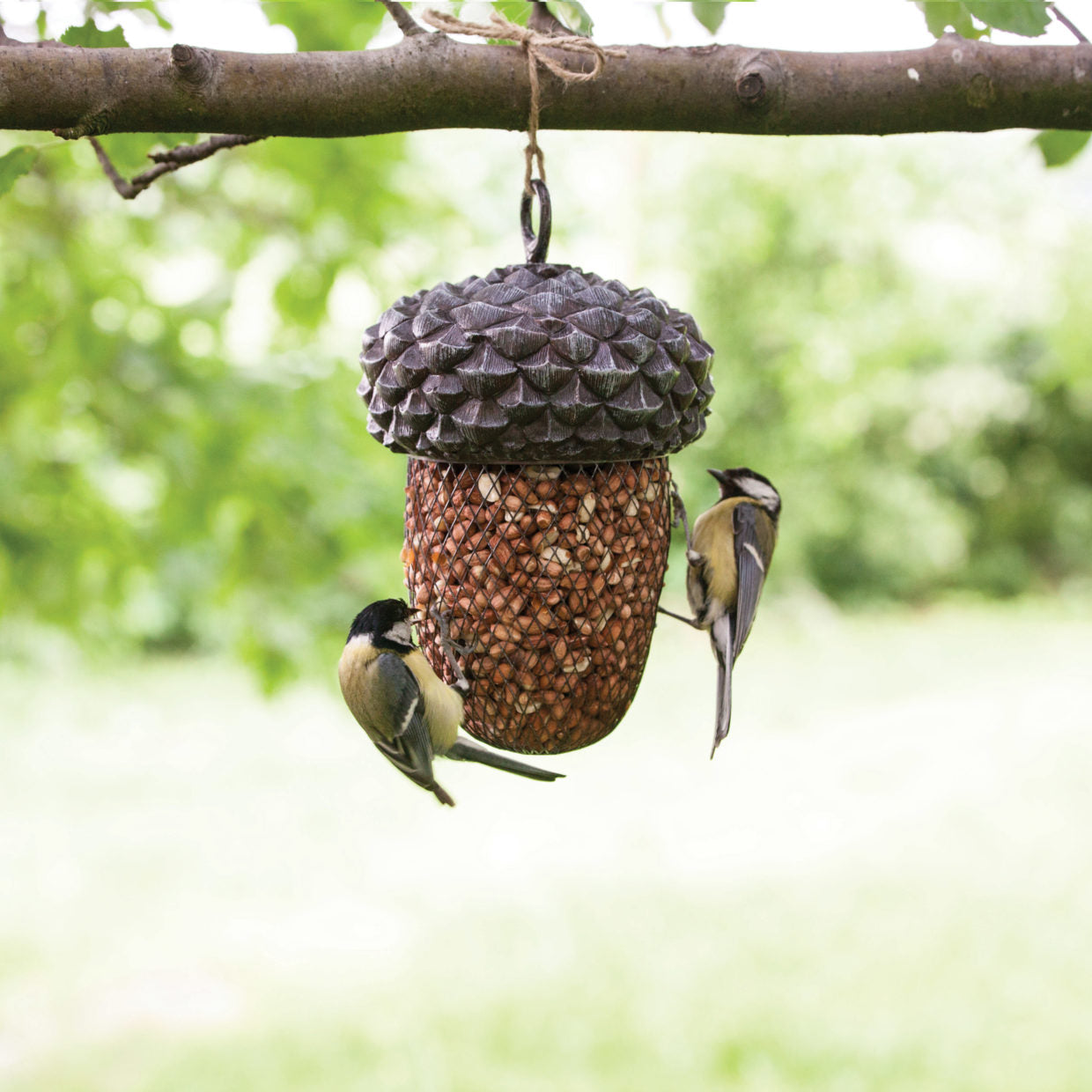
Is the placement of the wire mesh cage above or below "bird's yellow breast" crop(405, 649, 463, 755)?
above

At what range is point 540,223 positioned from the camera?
59.1 inches

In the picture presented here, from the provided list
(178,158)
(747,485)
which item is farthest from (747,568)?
(178,158)

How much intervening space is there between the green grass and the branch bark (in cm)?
286

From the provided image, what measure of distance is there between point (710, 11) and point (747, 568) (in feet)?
3.02

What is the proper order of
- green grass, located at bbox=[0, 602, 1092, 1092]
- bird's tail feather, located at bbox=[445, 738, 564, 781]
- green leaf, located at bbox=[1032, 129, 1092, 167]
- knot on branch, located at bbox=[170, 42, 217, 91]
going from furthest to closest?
green grass, located at bbox=[0, 602, 1092, 1092] < green leaf, located at bbox=[1032, 129, 1092, 167] < bird's tail feather, located at bbox=[445, 738, 564, 781] < knot on branch, located at bbox=[170, 42, 217, 91]

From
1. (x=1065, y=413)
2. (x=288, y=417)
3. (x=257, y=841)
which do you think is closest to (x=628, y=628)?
(x=288, y=417)

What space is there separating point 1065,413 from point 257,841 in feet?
33.9

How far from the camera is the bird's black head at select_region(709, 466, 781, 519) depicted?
7.16 feet

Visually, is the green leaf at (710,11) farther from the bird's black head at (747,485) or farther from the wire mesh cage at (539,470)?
the bird's black head at (747,485)

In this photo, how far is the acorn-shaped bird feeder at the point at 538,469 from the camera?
4.75ft

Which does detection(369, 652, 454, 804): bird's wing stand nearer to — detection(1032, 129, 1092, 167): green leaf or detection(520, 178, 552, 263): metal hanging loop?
detection(520, 178, 552, 263): metal hanging loop

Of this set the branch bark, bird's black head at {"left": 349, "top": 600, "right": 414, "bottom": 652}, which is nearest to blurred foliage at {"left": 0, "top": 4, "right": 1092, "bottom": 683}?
the branch bark

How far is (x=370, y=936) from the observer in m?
5.99

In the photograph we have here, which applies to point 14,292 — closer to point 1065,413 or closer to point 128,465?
point 128,465
